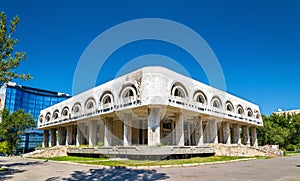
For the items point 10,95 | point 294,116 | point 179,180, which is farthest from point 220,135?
point 10,95

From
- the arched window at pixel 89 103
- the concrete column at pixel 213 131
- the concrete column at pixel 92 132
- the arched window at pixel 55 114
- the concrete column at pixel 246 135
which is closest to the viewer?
the arched window at pixel 89 103

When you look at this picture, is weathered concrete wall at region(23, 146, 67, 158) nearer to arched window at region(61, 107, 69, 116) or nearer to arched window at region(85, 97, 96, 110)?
arched window at region(85, 97, 96, 110)

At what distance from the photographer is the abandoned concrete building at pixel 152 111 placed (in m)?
22.8

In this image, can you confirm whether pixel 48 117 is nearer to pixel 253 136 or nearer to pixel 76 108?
pixel 76 108

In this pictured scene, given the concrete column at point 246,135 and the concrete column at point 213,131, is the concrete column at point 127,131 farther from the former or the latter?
the concrete column at point 246,135

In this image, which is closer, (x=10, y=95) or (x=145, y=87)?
(x=145, y=87)

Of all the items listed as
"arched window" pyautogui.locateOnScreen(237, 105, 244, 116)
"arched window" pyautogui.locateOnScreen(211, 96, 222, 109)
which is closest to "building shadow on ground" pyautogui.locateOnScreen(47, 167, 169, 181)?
"arched window" pyautogui.locateOnScreen(211, 96, 222, 109)

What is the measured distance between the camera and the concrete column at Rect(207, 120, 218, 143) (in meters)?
31.3

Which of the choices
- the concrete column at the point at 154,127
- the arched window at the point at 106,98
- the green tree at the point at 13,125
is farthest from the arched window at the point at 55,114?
the concrete column at the point at 154,127

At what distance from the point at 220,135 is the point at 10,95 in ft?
222

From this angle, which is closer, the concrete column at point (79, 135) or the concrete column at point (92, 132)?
the concrete column at point (92, 132)

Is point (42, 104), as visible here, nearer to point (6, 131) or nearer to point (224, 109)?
point (6, 131)

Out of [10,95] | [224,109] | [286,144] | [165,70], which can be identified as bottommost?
[286,144]

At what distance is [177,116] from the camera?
2631 centimetres
